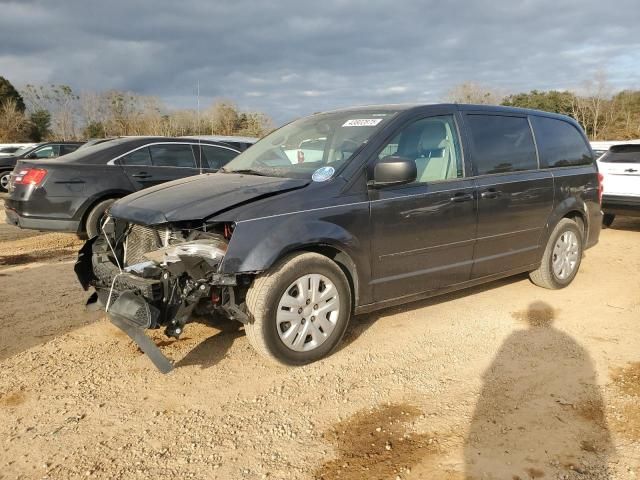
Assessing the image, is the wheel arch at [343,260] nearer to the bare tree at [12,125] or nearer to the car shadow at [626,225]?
the car shadow at [626,225]

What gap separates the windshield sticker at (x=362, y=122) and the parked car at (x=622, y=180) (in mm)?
6492

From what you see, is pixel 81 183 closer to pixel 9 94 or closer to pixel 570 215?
pixel 570 215

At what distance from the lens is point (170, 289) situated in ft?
11.1

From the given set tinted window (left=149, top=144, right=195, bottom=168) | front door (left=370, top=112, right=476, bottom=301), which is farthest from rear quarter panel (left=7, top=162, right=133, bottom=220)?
front door (left=370, top=112, right=476, bottom=301)

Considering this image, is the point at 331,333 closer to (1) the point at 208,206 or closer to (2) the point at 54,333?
(1) the point at 208,206

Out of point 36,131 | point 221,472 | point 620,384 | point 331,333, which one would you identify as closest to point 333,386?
point 331,333

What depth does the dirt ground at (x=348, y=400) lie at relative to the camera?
2680 mm

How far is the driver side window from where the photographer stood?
4.24 metres

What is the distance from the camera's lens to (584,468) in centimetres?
263

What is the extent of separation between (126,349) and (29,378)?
2.23 feet

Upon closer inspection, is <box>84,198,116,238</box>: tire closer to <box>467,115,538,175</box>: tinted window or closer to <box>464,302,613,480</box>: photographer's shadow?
<box>467,115,538,175</box>: tinted window

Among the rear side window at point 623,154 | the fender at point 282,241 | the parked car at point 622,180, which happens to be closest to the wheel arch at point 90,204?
the fender at point 282,241

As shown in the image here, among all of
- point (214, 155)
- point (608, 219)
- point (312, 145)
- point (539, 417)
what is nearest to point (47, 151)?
point (214, 155)

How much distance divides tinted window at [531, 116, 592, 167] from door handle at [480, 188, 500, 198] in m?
0.93
